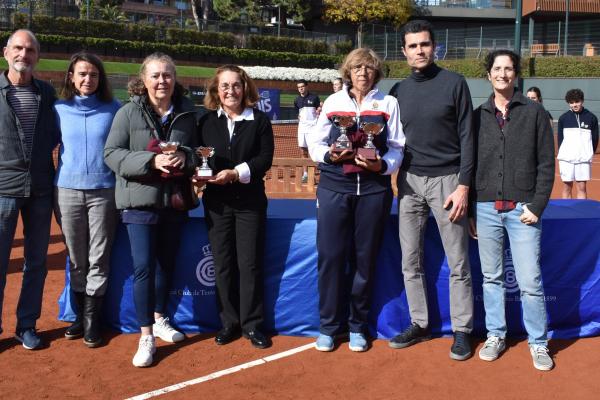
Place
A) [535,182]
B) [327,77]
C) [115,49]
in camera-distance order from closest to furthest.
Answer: [535,182], [115,49], [327,77]

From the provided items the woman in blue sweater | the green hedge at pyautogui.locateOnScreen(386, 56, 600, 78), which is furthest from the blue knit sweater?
the green hedge at pyautogui.locateOnScreen(386, 56, 600, 78)

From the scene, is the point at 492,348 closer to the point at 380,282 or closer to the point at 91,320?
the point at 380,282

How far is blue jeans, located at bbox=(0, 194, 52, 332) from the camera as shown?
461cm

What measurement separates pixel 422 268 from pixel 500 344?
77 centimetres

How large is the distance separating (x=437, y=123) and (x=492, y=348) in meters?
1.65

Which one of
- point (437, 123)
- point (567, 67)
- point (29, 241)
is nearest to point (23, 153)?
point (29, 241)

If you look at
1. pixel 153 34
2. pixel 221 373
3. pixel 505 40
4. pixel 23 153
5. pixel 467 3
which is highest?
pixel 467 3

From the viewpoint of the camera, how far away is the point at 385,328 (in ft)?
16.8

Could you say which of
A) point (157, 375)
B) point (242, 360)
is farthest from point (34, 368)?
point (242, 360)

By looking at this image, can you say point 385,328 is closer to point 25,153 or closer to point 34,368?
point 34,368

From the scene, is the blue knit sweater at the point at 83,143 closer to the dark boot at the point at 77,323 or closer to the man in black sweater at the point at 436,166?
the dark boot at the point at 77,323

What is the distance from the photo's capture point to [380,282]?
5125mm

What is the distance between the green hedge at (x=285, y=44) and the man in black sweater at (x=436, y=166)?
1522 inches

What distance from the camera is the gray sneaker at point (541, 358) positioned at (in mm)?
4520
